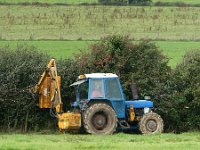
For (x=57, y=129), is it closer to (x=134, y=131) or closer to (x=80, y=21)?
(x=134, y=131)

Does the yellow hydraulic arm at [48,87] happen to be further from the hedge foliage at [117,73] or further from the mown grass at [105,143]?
the mown grass at [105,143]

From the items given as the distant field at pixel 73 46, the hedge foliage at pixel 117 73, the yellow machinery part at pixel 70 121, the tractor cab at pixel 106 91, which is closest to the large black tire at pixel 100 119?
the yellow machinery part at pixel 70 121

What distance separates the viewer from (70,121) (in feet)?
64.0

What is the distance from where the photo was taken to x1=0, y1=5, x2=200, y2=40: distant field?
49.0 meters

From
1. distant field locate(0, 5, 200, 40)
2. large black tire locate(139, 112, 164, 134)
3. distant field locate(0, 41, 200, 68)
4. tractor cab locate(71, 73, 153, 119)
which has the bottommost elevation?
large black tire locate(139, 112, 164, 134)

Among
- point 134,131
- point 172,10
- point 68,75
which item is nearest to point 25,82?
point 68,75

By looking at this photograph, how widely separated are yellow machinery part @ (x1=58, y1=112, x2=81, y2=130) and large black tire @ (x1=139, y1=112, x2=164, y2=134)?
2.28 metres

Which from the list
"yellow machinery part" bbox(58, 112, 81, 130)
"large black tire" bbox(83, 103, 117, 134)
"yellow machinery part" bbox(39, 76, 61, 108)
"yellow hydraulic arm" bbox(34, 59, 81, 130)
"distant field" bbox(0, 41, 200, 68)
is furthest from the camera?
"distant field" bbox(0, 41, 200, 68)

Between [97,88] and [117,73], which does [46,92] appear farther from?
[117,73]

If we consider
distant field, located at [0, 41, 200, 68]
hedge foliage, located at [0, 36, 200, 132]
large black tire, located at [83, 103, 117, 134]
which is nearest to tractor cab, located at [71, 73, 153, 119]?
large black tire, located at [83, 103, 117, 134]

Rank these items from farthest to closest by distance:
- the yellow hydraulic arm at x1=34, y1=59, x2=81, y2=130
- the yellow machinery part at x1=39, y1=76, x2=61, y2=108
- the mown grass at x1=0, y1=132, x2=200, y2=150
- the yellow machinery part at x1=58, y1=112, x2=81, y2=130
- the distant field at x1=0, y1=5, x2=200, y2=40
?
the distant field at x1=0, y1=5, x2=200, y2=40 < the yellow machinery part at x1=39, y1=76, x2=61, y2=108 < the yellow hydraulic arm at x1=34, y1=59, x2=81, y2=130 < the yellow machinery part at x1=58, y1=112, x2=81, y2=130 < the mown grass at x1=0, y1=132, x2=200, y2=150

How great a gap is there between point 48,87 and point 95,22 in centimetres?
3525

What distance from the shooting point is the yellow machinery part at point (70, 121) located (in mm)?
19531

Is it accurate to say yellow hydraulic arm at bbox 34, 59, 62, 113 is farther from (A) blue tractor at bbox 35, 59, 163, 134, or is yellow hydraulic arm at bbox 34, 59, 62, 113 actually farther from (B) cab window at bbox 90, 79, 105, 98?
(B) cab window at bbox 90, 79, 105, 98
